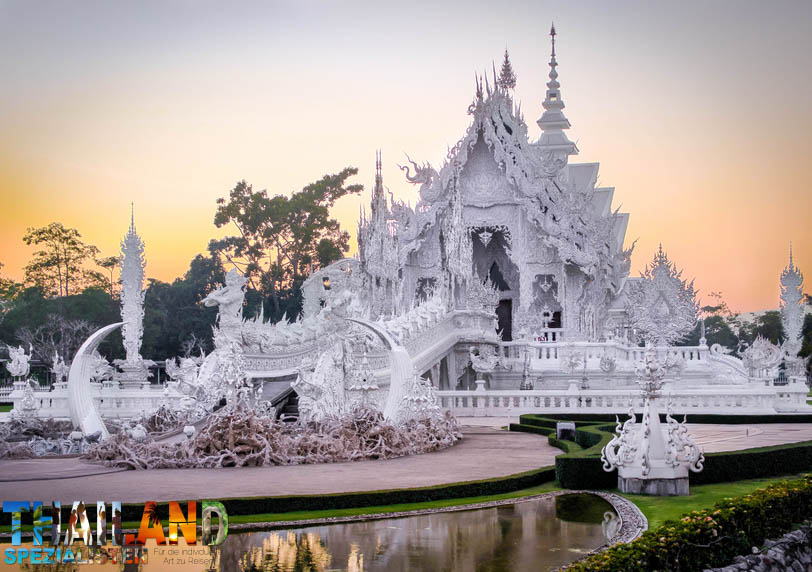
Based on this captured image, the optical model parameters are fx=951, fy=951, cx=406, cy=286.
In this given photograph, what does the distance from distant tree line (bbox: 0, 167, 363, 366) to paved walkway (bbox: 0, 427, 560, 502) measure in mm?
26289

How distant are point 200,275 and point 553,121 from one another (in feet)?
55.8

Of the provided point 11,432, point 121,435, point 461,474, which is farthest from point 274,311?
point 461,474

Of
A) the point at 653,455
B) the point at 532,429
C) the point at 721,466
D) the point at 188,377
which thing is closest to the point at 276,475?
the point at 653,455

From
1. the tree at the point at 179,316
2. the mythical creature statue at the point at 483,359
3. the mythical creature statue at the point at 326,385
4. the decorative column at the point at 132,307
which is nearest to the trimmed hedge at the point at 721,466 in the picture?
the mythical creature statue at the point at 326,385

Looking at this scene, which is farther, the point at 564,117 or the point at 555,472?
the point at 564,117

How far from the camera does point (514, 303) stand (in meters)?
31.4

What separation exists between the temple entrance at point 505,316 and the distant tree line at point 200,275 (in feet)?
34.7

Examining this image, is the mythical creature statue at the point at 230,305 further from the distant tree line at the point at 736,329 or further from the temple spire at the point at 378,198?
the distant tree line at the point at 736,329

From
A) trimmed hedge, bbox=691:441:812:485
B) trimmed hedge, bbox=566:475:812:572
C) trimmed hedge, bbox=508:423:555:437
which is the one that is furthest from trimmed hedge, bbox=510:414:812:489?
trimmed hedge, bbox=508:423:555:437

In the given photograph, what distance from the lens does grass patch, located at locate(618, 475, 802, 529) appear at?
28.2 ft

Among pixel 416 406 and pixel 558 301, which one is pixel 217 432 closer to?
pixel 416 406

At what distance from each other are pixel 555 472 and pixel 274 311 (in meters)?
30.8

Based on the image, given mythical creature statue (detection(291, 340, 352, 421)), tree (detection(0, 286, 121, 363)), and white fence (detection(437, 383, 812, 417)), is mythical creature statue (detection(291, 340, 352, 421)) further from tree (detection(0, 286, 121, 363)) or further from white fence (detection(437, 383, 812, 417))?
tree (detection(0, 286, 121, 363))

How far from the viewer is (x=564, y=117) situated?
4122cm
